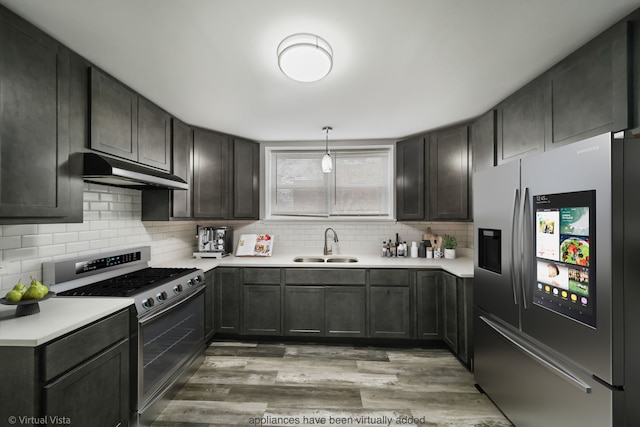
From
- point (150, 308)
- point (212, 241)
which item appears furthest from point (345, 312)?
point (150, 308)

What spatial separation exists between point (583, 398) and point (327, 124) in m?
2.80

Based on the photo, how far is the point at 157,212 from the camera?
114 inches

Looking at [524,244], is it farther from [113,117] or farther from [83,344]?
[113,117]

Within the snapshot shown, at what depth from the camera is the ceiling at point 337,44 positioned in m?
1.38

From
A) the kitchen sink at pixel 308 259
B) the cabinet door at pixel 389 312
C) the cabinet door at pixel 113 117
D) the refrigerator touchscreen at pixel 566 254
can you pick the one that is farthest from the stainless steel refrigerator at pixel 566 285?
the cabinet door at pixel 113 117

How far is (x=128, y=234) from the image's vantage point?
8.95 ft

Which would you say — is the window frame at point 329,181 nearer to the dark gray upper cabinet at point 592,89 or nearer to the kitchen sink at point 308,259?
the kitchen sink at point 308,259

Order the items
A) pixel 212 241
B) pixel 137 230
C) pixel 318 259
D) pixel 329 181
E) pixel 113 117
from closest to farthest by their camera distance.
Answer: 1. pixel 113 117
2. pixel 137 230
3. pixel 212 241
4. pixel 318 259
5. pixel 329 181

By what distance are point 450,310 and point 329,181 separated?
2097 millimetres

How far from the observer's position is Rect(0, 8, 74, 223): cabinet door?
4.62 feet

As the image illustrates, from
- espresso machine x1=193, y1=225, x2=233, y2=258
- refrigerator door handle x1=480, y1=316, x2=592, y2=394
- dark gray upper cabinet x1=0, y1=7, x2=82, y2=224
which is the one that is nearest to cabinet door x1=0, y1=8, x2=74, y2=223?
dark gray upper cabinet x1=0, y1=7, x2=82, y2=224

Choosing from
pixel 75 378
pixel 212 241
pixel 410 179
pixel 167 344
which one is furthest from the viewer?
pixel 212 241

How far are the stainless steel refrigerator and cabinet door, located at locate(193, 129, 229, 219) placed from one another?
8.97 feet

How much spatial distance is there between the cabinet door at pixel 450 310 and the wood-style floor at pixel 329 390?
19 centimetres
